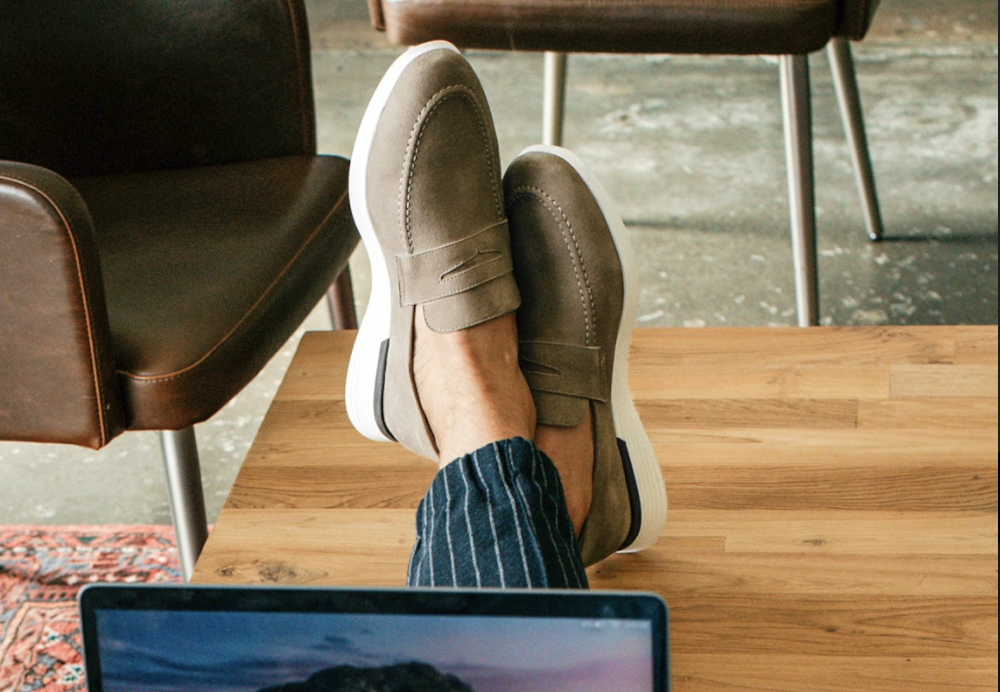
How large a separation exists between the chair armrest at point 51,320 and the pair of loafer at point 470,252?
0.20 meters

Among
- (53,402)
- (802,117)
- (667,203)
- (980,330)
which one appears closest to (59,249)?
(53,402)

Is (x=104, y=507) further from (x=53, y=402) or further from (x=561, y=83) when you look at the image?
(x=561, y=83)

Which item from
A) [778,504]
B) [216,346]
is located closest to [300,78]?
[216,346]

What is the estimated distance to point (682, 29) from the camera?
1.33 meters

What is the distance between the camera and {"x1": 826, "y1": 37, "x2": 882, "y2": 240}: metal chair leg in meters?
A: 1.58

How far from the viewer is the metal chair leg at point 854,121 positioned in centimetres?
158

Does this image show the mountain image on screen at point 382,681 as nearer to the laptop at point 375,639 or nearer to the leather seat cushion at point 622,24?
the laptop at point 375,639

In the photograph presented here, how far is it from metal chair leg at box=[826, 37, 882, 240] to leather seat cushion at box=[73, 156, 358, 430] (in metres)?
0.80

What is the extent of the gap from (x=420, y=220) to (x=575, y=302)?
5.8 inches

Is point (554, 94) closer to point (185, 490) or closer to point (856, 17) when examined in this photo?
point (856, 17)

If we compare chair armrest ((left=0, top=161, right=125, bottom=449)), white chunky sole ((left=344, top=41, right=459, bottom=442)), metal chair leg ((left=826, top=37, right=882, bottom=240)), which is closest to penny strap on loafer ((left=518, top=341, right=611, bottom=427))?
white chunky sole ((left=344, top=41, right=459, bottom=442))

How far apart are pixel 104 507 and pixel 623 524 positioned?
33.0 inches

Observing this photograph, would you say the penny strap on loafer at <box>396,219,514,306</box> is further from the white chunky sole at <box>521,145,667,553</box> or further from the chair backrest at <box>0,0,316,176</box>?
the chair backrest at <box>0,0,316,176</box>

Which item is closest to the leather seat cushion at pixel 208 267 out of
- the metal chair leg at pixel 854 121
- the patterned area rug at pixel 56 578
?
the patterned area rug at pixel 56 578
